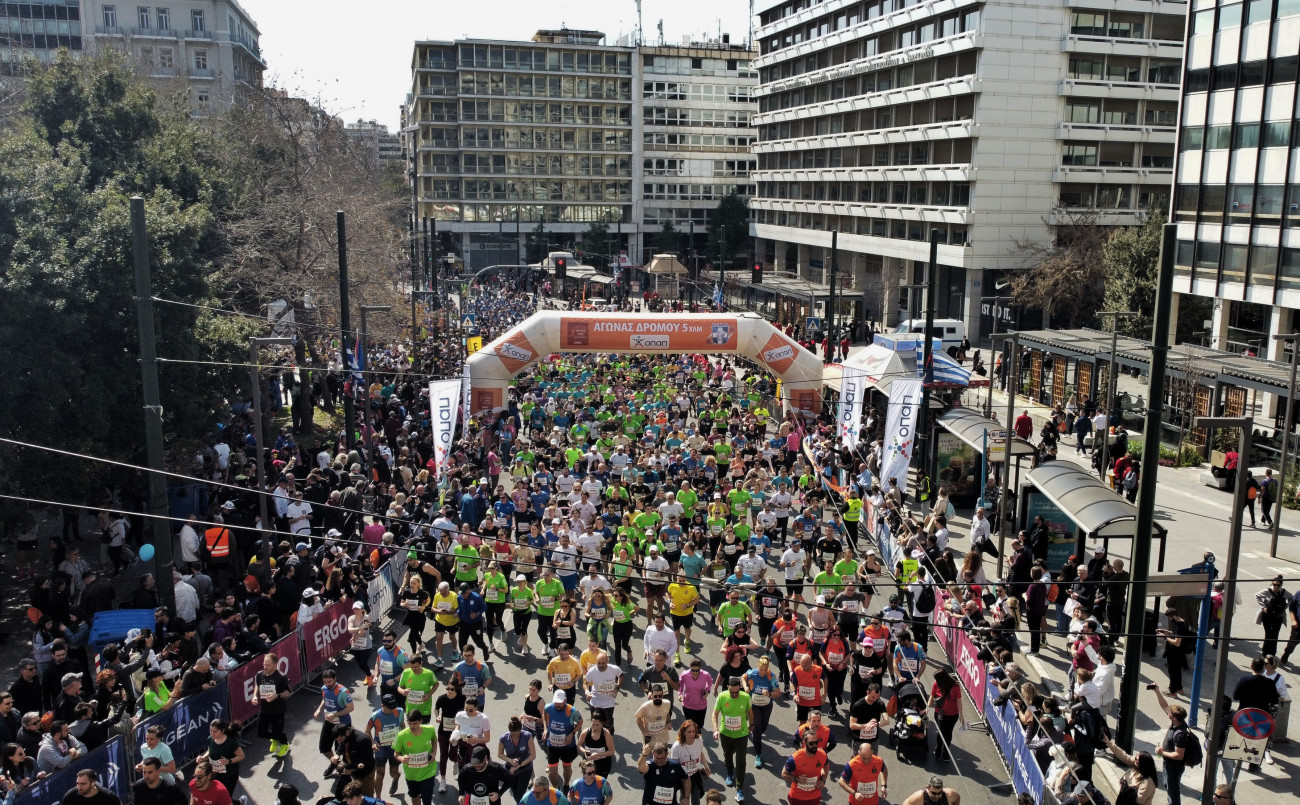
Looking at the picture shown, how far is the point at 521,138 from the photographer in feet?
297

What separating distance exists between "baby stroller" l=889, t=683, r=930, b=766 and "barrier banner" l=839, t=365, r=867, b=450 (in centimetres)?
1094

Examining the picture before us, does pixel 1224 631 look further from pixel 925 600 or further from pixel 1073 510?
pixel 1073 510

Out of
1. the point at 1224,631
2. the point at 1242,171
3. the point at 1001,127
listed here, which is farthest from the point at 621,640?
the point at 1001,127

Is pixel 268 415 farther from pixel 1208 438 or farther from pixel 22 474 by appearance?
pixel 1208 438

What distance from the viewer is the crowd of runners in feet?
32.6

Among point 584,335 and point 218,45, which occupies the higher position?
point 218,45

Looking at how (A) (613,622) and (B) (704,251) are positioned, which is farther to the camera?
(B) (704,251)

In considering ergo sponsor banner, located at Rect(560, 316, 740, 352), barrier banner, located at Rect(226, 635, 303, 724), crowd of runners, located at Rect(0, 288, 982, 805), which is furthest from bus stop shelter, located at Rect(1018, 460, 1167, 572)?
barrier banner, located at Rect(226, 635, 303, 724)

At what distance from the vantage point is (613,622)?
13469mm

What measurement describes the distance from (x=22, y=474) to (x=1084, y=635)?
1484 cm

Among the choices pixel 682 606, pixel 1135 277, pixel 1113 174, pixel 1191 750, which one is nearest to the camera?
pixel 1191 750

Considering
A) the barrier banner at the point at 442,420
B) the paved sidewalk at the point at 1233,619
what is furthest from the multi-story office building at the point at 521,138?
the barrier banner at the point at 442,420

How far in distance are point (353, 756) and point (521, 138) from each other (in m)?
85.3

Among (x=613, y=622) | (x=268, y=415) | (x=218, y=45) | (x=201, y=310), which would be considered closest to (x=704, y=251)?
(x=218, y=45)
